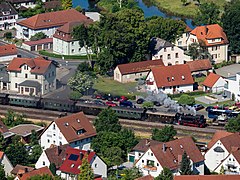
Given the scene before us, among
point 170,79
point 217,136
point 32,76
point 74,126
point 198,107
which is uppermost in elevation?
point 170,79

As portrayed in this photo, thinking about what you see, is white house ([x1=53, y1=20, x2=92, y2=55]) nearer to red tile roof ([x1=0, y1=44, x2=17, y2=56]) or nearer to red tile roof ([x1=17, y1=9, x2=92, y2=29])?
red tile roof ([x1=17, y1=9, x2=92, y2=29])

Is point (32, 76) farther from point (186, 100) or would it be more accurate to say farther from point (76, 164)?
point (76, 164)

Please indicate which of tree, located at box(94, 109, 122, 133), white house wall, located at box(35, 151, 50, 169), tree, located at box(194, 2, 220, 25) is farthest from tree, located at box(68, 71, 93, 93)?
tree, located at box(194, 2, 220, 25)

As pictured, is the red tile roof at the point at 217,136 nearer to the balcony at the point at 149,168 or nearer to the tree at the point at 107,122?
the balcony at the point at 149,168

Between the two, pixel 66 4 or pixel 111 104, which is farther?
pixel 66 4

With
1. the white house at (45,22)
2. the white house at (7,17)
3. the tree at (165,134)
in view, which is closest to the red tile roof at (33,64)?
the white house at (45,22)

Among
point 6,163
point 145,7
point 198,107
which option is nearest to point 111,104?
point 198,107
